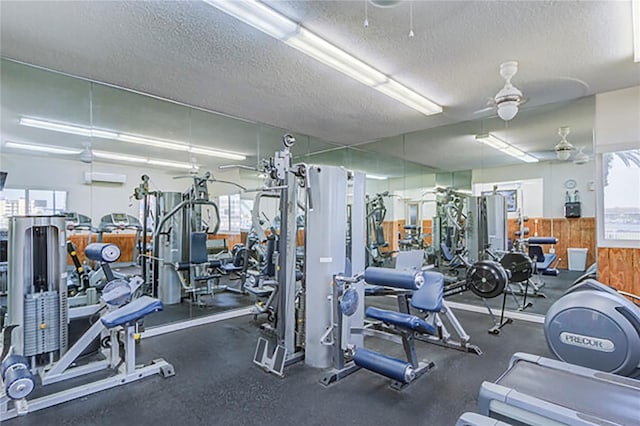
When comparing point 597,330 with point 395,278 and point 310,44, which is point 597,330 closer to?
point 395,278

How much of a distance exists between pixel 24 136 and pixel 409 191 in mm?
6057

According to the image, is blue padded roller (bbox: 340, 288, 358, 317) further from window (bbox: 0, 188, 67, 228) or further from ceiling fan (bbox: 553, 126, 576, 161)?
ceiling fan (bbox: 553, 126, 576, 161)

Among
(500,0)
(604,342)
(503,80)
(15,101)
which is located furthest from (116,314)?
(503,80)

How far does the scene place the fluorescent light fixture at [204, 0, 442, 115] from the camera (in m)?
2.38

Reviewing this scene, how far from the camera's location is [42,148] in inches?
140

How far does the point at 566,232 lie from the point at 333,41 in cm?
455

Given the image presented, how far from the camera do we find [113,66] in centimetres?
329

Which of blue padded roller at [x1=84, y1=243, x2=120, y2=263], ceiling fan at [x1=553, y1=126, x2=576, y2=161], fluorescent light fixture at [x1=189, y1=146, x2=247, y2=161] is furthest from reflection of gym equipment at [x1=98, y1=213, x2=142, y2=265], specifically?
ceiling fan at [x1=553, y1=126, x2=576, y2=161]

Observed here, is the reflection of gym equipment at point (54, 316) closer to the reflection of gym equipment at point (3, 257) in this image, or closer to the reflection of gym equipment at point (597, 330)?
the reflection of gym equipment at point (3, 257)

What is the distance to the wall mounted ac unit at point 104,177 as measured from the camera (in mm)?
3715

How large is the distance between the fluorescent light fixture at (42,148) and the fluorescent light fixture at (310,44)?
2.57m

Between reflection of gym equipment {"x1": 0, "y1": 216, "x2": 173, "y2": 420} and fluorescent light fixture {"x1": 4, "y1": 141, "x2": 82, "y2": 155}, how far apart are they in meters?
1.13

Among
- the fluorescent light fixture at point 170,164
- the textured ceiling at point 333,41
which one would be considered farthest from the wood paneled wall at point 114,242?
the textured ceiling at point 333,41

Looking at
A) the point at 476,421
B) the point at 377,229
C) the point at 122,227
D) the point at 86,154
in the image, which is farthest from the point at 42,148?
the point at 377,229
